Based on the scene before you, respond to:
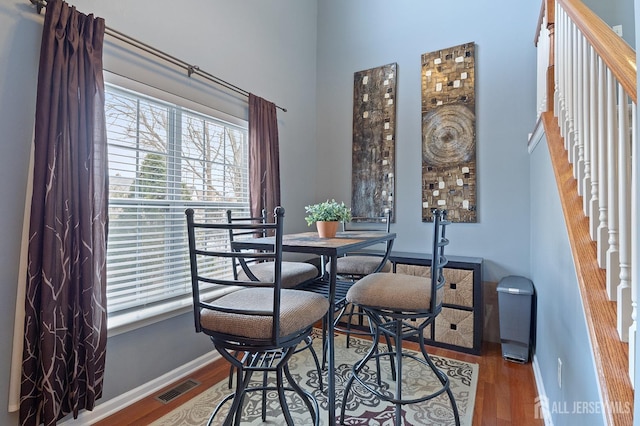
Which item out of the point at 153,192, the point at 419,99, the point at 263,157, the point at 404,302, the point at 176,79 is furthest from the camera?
the point at 419,99

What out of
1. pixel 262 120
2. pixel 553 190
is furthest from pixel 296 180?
pixel 553 190

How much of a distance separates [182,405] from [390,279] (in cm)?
146

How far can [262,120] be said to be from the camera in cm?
286

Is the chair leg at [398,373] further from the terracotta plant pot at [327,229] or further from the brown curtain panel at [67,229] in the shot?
the brown curtain panel at [67,229]

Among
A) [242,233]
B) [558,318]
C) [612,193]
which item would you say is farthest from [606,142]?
[242,233]

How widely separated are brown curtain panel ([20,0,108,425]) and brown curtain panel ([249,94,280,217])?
1.21m

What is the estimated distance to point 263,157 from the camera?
2.85 metres

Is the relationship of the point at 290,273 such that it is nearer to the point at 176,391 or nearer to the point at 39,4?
the point at 176,391

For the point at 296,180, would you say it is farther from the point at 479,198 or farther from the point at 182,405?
the point at 182,405

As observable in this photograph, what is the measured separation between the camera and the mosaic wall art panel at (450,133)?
2.95 metres

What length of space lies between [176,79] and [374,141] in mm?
2024

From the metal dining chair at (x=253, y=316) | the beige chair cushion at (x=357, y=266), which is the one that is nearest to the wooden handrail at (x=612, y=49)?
the metal dining chair at (x=253, y=316)

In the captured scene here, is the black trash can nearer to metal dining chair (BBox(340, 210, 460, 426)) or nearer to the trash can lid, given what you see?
the trash can lid

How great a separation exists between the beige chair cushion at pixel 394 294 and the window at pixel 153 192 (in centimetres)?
133
